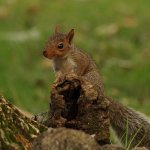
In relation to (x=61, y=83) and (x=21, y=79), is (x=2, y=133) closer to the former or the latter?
(x=61, y=83)

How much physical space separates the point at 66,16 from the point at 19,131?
9.51 m

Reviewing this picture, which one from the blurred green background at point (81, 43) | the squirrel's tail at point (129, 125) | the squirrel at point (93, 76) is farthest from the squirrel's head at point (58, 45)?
the blurred green background at point (81, 43)

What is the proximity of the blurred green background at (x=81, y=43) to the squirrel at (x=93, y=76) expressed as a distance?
1908mm

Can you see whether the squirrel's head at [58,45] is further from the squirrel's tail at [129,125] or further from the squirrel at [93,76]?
the squirrel's tail at [129,125]

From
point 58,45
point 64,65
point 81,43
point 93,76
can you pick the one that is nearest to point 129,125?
point 93,76

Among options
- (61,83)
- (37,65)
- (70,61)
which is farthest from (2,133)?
(37,65)

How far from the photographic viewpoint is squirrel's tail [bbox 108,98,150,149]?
5492 mm

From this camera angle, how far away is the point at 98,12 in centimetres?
1423

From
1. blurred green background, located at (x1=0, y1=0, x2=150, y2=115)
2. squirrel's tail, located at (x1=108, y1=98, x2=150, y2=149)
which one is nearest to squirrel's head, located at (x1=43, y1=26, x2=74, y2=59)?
squirrel's tail, located at (x1=108, y1=98, x2=150, y2=149)

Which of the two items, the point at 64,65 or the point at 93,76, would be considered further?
the point at 64,65

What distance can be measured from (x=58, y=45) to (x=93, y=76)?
0.71 meters

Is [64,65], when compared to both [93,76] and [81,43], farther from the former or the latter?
[81,43]

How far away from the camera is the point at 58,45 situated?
643cm

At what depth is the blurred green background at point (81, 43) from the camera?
994cm
